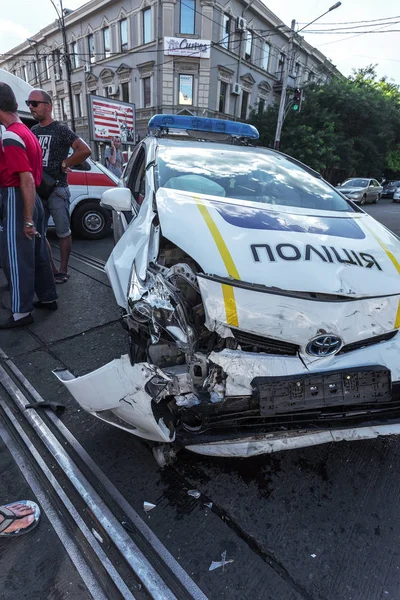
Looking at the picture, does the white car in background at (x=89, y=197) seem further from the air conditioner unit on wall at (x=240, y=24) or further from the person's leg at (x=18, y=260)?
the air conditioner unit on wall at (x=240, y=24)

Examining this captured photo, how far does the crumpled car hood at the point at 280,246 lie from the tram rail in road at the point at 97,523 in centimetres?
114

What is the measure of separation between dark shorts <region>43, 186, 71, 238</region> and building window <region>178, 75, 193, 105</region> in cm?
2012

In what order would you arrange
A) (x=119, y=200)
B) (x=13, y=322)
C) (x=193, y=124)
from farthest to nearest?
1. (x=193, y=124)
2. (x=13, y=322)
3. (x=119, y=200)

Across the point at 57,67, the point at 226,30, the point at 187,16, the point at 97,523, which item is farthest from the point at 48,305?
the point at 57,67

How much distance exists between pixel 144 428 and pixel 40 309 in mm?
2549

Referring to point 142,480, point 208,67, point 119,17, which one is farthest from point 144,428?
point 119,17

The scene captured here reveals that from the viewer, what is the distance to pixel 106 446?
1.85 m

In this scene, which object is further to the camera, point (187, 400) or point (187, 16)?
point (187, 16)

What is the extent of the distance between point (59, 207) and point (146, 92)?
21879 millimetres

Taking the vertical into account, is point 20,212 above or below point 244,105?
below

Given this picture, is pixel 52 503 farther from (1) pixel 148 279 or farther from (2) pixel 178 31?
(2) pixel 178 31

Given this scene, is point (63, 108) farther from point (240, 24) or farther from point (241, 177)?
point (241, 177)

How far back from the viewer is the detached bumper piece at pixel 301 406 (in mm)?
1331

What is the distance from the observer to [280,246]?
1.59m
